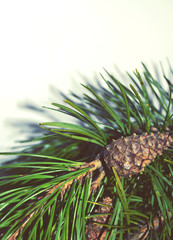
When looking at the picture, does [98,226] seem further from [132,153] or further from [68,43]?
[68,43]

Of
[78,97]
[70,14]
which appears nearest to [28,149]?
[78,97]

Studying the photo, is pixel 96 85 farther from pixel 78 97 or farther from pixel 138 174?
pixel 138 174

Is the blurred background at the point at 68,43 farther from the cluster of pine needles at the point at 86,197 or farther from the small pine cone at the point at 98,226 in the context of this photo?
the small pine cone at the point at 98,226

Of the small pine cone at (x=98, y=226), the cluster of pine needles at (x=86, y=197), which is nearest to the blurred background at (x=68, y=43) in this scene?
the cluster of pine needles at (x=86, y=197)

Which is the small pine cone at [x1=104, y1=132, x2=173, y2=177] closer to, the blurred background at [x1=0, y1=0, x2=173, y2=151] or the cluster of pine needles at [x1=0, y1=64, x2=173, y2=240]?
the cluster of pine needles at [x1=0, y1=64, x2=173, y2=240]

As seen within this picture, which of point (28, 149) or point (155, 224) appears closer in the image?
point (155, 224)

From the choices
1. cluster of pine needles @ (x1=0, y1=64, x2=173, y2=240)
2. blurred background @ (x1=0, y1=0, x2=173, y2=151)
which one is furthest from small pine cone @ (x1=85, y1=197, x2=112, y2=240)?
blurred background @ (x1=0, y1=0, x2=173, y2=151)
